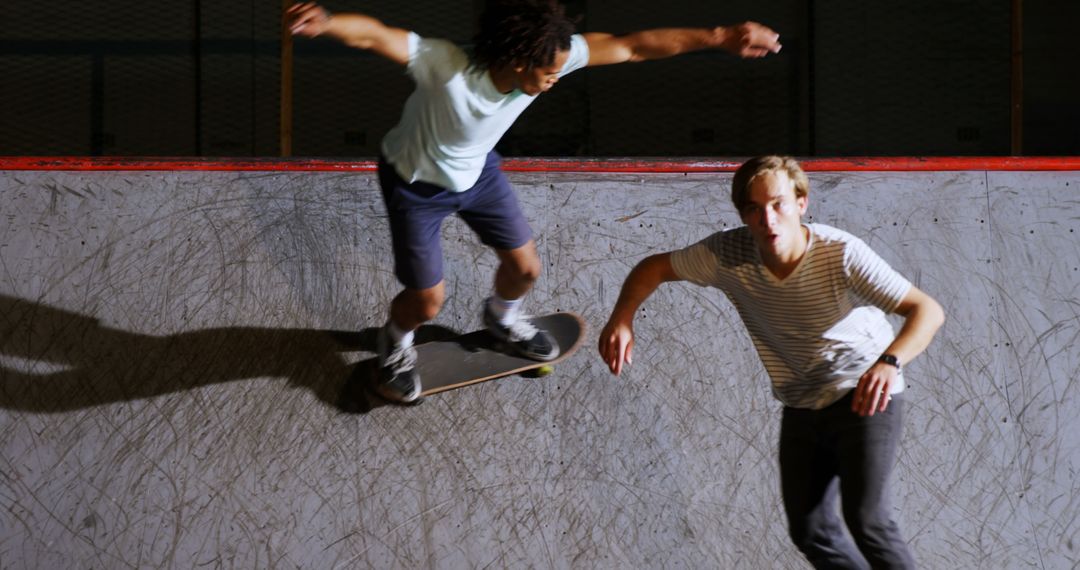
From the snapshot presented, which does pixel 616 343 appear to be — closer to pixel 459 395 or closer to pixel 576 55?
pixel 576 55

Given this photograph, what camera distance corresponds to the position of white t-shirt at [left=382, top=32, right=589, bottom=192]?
260 centimetres

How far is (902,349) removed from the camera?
6.81 ft

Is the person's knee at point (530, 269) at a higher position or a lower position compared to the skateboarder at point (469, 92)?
lower

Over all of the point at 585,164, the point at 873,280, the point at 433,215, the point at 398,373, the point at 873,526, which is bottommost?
the point at 873,526

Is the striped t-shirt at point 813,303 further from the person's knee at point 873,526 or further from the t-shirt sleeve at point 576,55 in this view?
Answer: the t-shirt sleeve at point 576,55

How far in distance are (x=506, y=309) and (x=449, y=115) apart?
86cm

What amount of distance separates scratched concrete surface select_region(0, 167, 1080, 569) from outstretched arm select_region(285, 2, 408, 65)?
103 centimetres

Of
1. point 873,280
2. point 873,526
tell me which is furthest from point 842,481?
point 873,280

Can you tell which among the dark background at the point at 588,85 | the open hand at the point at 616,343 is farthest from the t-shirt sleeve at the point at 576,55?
the dark background at the point at 588,85

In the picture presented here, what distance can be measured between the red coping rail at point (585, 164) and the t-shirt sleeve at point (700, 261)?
110 cm

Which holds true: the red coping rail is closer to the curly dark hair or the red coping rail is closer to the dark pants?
the curly dark hair

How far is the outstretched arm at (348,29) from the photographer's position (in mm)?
2354

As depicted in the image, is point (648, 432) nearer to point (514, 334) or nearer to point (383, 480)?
point (514, 334)

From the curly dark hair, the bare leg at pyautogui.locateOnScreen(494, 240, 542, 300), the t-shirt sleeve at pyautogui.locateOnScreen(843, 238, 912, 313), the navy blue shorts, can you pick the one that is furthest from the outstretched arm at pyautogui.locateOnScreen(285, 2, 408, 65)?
the t-shirt sleeve at pyautogui.locateOnScreen(843, 238, 912, 313)
